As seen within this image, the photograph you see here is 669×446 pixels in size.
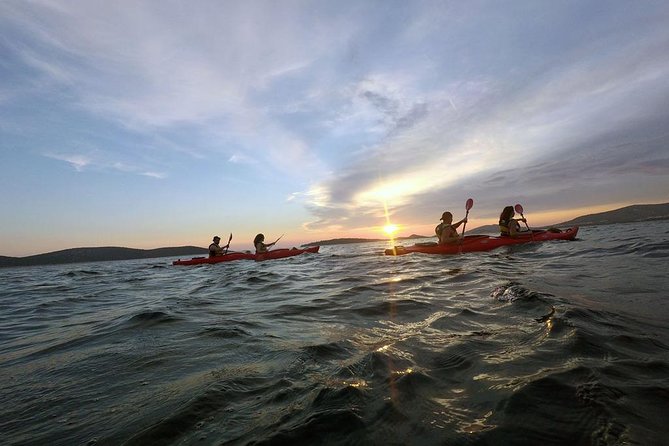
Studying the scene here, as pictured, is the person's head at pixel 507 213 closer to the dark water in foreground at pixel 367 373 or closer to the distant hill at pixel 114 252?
the dark water in foreground at pixel 367 373

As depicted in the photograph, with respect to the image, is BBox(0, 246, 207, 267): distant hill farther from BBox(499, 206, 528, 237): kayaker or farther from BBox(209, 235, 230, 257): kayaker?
BBox(499, 206, 528, 237): kayaker

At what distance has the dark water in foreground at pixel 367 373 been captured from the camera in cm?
222

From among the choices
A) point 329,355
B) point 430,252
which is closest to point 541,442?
point 329,355

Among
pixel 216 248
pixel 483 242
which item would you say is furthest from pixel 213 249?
pixel 483 242

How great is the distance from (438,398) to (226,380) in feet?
6.73

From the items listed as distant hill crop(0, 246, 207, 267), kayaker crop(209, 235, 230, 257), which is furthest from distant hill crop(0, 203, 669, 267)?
kayaker crop(209, 235, 230, 257)

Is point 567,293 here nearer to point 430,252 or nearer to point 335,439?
point 335,439

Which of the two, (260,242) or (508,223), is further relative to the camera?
(260,242)

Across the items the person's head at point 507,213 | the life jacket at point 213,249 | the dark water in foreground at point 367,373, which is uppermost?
the person's head at point 507,213

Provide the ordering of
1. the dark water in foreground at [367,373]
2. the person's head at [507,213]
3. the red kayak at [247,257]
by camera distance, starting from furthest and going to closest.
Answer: the red kayak at [247,257], the person's head at [507,213], the dark water in foreground at [367,373]

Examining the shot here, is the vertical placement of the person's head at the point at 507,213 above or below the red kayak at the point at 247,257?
above

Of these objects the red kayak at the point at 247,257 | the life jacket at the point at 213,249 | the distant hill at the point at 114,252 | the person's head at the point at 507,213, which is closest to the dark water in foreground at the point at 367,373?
the person's head at the point at 507,213

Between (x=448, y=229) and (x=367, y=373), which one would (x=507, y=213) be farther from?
(x=367, y=373)

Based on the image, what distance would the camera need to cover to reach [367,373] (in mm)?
3180
